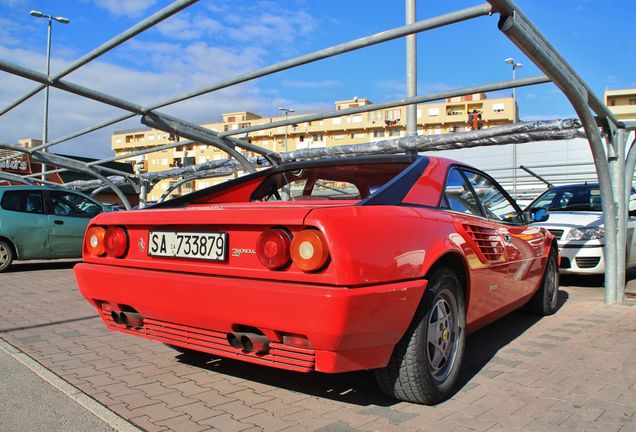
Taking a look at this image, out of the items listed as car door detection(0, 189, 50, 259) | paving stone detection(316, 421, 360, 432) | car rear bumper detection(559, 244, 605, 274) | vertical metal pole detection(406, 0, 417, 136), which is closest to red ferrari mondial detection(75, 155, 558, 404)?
paving stone detection(316, 421, 360, 432)

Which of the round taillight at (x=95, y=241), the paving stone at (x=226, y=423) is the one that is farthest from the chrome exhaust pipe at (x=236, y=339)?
the round taillight at (x=95, y=241)

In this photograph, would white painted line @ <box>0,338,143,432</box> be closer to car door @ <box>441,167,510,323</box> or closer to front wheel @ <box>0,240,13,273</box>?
car door @ <box>441,167,510,323</box>

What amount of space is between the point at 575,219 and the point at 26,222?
9.02 meters

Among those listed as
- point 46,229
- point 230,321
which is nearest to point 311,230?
point 230,321

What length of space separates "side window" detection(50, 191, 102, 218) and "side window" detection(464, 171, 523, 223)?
821cm

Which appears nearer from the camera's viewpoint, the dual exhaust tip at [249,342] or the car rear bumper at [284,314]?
the car rear bumper at [284,314]

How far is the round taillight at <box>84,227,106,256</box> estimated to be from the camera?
3.31 m

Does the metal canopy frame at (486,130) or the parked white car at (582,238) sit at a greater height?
the metal canopy frame at (486,130)

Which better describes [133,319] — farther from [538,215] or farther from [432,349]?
[538,215]

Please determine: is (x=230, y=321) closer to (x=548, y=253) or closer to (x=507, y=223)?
(x=507, y=223)

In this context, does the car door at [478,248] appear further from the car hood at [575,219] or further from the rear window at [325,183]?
the car hood at [575,219]

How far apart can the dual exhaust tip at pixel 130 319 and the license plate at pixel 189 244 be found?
424 millimetres

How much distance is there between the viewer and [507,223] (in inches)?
170

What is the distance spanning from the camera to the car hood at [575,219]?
7.28 meters
